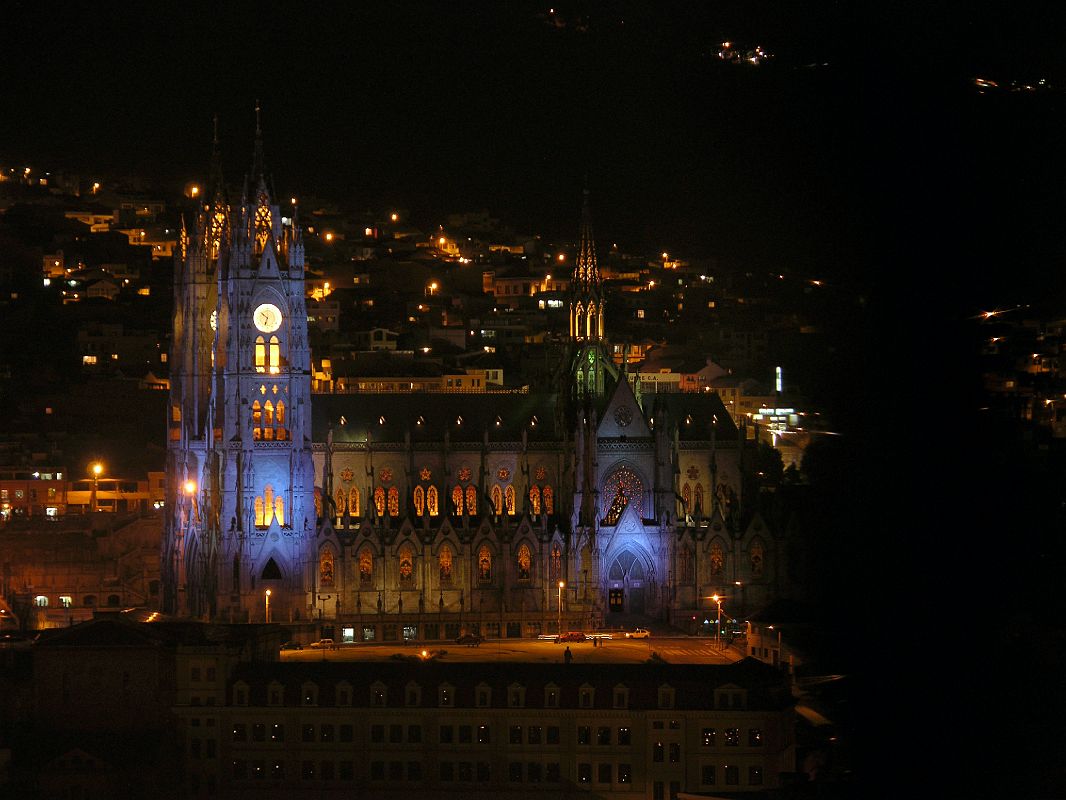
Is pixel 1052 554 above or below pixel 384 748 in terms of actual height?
above

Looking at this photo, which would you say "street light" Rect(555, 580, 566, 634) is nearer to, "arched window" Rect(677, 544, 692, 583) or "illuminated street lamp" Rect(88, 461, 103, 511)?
"arched window" Rect(677, 544, 692, 583)

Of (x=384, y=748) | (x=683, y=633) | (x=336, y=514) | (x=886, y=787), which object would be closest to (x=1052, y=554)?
(x=886, y=787)

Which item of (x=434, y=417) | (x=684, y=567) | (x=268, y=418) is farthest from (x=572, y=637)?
(x=268, y=418)

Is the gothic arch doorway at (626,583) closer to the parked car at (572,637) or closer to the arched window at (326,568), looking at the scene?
the parked car at (572,637)

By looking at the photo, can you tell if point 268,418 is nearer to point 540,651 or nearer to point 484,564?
point 484,564

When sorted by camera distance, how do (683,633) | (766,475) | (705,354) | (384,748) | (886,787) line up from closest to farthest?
(886,787)
(384,748)
(683,633)
(766,475)
(705,354)

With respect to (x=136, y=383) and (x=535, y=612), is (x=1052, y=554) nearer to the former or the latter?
(x=535, y=612)
